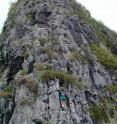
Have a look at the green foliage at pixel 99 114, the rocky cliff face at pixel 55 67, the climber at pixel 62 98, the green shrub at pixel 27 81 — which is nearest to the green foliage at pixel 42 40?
the rocky cliff face at pixel 55 67

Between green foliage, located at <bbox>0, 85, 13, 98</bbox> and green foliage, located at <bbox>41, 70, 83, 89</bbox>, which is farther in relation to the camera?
green foliage, located at <bbox>0, 85, 13, 98</bbox>

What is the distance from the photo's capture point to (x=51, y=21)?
1628 inches

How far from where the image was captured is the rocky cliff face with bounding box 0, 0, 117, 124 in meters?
30.9

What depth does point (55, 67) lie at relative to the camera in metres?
34.0

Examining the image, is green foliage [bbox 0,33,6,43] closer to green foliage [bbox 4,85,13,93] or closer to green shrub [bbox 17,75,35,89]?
green foliage [bbox 4,85,13,93]

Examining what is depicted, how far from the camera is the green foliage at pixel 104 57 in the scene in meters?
41.2

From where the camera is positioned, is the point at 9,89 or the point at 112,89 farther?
the point at 112,89

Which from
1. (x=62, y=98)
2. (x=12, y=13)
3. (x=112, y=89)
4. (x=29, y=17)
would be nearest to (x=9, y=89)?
(x=62, y=98)

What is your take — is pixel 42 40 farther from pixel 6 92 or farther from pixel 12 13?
pixel 12 13

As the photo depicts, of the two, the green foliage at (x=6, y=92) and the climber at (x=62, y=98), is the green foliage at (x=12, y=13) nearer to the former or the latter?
the green foliage at (x=6, y=92)

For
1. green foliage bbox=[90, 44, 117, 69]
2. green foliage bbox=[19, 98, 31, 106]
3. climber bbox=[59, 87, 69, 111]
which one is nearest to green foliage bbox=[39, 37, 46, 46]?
green foliage bbox=[90, 44, 117, 69]

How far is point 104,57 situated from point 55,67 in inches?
369

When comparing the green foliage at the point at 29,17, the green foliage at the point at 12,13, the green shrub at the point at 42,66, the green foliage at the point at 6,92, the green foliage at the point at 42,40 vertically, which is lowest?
the green foliage at the point at 6,92

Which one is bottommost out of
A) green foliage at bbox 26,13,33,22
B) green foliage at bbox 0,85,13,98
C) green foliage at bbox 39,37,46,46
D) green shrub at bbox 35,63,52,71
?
green foliage at bbox 0,85,13,98
